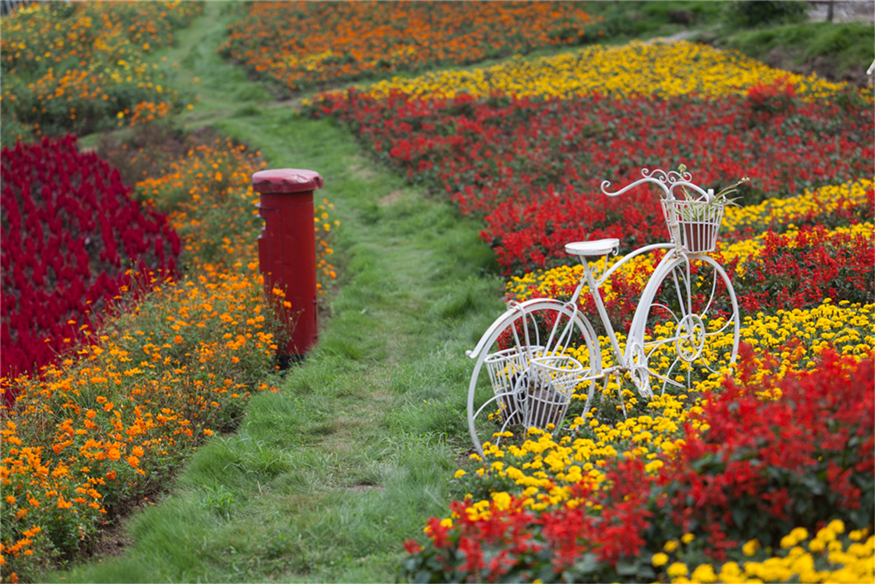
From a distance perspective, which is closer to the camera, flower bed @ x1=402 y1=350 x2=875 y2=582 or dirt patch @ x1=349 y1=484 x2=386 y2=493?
flower bed @ x1=402 y1=350 x2=875 y2=582

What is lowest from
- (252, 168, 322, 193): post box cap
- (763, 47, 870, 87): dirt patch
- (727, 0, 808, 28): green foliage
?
(252, 168, 322, 193): post box cap

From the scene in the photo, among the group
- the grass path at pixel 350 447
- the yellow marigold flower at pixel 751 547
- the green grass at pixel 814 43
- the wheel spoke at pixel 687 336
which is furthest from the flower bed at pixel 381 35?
the yellow marigold flower at pixel 751 547

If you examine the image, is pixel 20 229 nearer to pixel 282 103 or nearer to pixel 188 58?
pixel 282 103

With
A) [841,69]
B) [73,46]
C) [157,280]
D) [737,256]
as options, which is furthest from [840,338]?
[73,46]

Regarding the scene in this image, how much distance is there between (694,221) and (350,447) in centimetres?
226

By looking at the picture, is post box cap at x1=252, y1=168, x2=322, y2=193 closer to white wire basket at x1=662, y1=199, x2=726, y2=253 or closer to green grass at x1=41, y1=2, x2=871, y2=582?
green grass at x1=41, y1=2, x2=871, y2=582

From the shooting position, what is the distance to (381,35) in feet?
59.3

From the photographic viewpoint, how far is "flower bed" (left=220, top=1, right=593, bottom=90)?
16.0m

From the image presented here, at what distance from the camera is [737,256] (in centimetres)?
502

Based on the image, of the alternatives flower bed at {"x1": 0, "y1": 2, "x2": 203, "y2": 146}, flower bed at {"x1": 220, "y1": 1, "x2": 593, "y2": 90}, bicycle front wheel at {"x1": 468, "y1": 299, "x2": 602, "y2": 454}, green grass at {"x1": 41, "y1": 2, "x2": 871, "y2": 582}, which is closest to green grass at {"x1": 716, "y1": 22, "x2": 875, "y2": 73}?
flower bed at {"x1": 220, "y1": 1, "x2": 593, "y2": 90}

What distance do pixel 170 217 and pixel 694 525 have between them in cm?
783

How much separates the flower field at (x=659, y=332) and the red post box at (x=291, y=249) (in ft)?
5.89

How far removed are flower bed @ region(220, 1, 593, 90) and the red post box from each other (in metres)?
10.7

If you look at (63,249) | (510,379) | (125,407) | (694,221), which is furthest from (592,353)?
(63,249)
